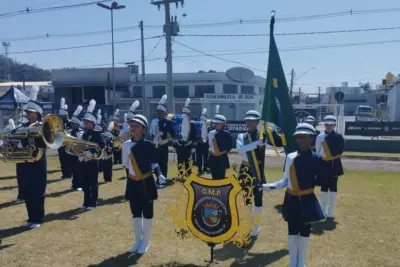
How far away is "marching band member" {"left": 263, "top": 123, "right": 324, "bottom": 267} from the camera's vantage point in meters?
5.36

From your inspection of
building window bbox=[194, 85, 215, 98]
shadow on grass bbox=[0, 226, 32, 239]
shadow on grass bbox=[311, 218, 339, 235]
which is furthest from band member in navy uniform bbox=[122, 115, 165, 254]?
building window bbox=[194, 85, 215, 98]

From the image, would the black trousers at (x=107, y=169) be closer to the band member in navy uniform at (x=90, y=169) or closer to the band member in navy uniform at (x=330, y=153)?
the band member in navy uniform at (x=90, y=169)

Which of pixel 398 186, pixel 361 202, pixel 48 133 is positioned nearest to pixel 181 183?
pixel 48 133

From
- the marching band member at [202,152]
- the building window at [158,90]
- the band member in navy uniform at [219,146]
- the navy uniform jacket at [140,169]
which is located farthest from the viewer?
the building window at [158,90]

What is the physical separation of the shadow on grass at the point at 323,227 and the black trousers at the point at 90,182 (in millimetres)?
4850

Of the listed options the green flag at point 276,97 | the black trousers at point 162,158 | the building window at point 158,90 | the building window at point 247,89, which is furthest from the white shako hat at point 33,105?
the building window at point 247,89

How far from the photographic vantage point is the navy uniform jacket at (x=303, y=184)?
17.6 ft

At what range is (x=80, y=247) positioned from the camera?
6.84 metres

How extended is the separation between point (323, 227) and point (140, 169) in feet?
13.0

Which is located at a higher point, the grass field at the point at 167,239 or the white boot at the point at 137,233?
the white boot at the point at 137,233

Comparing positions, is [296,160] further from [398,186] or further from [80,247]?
[398,186]

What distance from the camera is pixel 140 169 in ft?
21.1

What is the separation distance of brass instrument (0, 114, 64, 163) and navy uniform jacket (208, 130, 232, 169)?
351 centimetres

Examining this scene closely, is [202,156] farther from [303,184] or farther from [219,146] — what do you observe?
[303,184]
